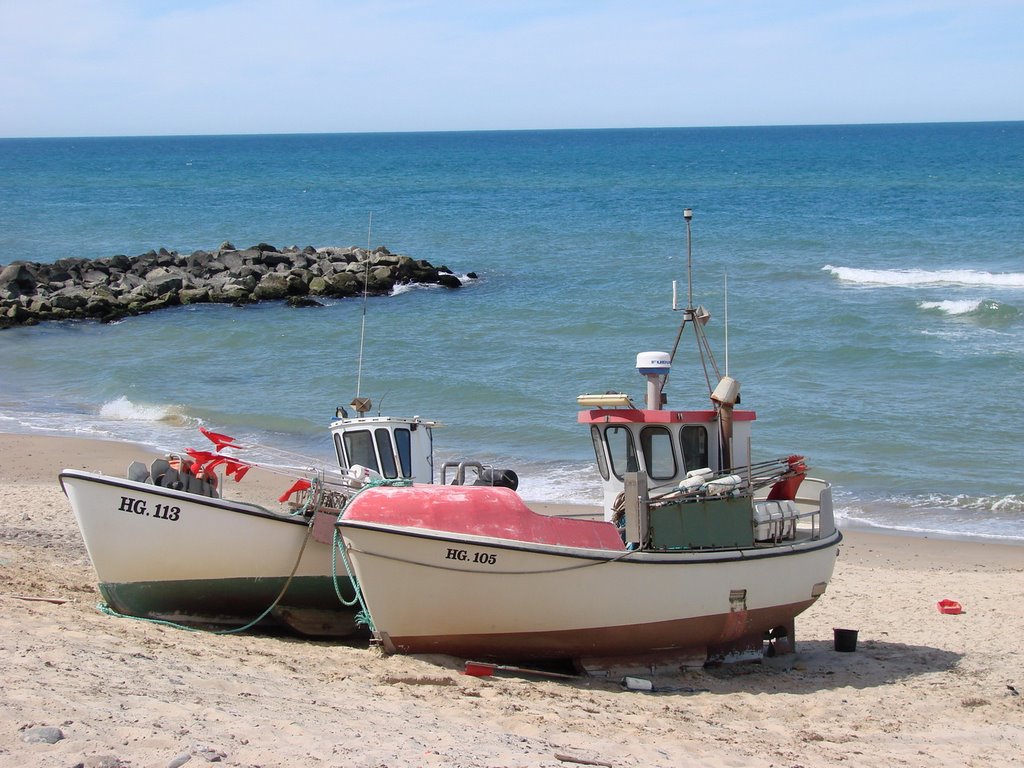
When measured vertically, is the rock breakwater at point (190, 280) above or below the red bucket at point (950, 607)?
above

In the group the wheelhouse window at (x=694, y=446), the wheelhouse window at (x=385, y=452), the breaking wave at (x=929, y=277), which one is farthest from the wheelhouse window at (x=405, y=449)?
the breaking wave at (x=929, y=277)

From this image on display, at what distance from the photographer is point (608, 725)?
8.74m

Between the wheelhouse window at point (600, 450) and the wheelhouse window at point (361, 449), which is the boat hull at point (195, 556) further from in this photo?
the wheelhouse window at point (600, 450)

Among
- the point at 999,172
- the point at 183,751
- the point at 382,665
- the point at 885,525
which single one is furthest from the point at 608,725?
the point at 999,172

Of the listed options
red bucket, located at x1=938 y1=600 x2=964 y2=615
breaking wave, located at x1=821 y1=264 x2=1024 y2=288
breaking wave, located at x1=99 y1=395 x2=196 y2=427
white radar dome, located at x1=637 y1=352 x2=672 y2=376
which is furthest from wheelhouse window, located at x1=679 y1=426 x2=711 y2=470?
breaking wave, located at x1=821 y1=264 x2=1024 y2=288

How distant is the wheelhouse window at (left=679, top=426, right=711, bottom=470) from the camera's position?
11203 mm

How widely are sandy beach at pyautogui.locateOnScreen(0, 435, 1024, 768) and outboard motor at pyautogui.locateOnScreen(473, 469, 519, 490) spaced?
197 centimetres

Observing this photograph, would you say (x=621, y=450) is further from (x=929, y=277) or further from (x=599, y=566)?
(x=929, y=277)

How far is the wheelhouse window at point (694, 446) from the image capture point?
36.8ft

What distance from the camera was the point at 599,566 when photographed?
9.86 m

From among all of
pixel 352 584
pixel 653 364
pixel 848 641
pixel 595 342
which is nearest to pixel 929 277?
pixel 595 342

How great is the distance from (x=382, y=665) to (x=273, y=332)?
23.6 m

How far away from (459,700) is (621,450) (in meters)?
3.16

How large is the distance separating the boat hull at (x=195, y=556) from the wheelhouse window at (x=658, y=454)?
119 inches
